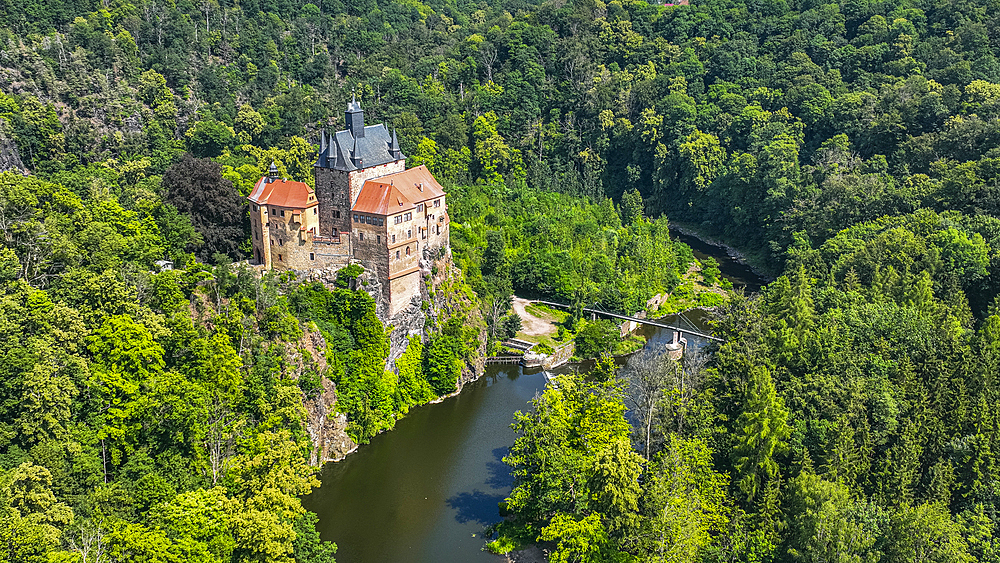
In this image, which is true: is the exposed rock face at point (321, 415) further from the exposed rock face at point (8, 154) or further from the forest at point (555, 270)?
the exposed rock face at point (8, 154)

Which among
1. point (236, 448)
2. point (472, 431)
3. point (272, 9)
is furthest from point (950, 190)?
point (272, 9)

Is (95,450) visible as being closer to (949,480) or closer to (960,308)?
(949,480)

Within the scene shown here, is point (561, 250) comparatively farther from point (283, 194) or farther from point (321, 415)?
point (321, 415)

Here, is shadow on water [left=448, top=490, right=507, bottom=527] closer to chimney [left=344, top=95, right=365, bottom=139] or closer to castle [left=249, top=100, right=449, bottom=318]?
castle [left=249, top=100, right=449, bottom=318]

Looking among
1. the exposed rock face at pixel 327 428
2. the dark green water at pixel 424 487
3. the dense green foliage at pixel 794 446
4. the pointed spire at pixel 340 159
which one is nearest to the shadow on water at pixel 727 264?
the dense green foliage at pixel 794 446

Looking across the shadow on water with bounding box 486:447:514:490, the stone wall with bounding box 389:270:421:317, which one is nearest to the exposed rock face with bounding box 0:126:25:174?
the stone wall with bounding box 389:270:421:317

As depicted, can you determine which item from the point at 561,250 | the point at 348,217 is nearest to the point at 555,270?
the point at 561,250
